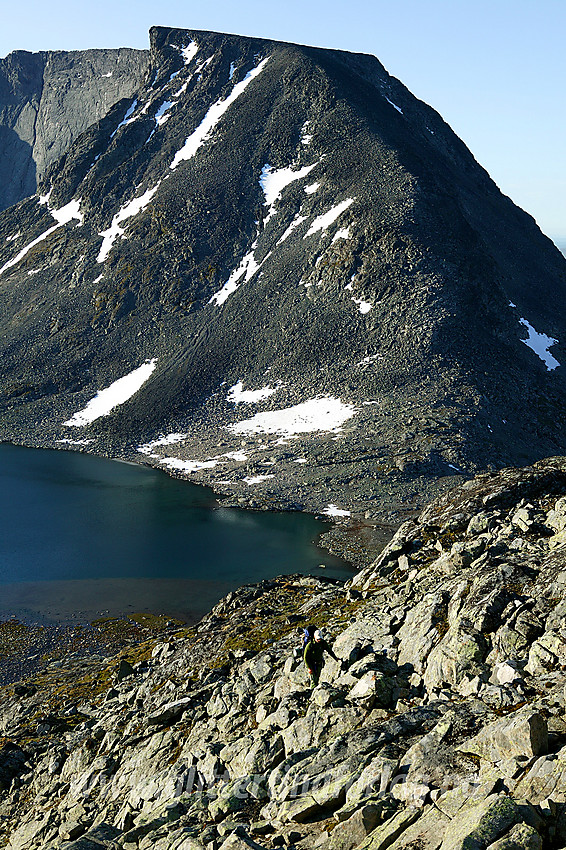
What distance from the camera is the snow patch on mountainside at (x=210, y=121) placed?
135750mm

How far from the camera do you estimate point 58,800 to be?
25.2 meters

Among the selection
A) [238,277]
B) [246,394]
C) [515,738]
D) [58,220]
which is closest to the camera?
[515,738]

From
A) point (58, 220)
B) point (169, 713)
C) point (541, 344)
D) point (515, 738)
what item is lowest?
point (169, 713)

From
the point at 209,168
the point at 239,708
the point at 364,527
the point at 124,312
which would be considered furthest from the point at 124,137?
the point at 239,708

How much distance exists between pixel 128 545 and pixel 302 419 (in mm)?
33232

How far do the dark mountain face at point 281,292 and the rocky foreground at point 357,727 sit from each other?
43933 mm

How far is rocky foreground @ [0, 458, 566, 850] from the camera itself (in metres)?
13.6

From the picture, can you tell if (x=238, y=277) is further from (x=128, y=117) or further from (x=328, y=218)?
(x=128, y=117)

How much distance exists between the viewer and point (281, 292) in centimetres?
11044

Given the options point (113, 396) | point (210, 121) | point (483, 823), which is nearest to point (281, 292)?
point (113, 396)

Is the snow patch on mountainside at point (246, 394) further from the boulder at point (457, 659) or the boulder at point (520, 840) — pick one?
the boulder at point (520, 840)

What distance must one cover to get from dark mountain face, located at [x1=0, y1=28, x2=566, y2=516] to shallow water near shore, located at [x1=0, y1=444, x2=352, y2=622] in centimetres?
671

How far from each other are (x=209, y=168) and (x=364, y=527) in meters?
86.1

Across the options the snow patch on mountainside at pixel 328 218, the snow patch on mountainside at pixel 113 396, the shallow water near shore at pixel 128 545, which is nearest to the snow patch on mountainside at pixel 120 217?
the snow patch on mountainside at pixel 113 396
